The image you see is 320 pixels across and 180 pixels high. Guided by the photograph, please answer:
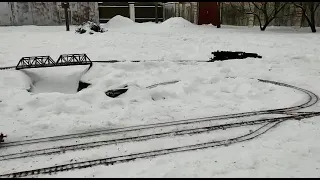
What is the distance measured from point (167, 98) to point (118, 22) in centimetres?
1948

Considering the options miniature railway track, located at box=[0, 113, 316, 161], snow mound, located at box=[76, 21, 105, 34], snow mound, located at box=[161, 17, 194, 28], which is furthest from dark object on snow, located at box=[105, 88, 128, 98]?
snow mound, located at box=[161, 17, 194, 28]

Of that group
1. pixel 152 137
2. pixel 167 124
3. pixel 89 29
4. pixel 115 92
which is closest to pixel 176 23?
pixel 89 29

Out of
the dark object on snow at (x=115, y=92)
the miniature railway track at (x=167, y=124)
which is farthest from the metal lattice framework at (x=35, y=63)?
the miniature railway track at (x=167, y=124)

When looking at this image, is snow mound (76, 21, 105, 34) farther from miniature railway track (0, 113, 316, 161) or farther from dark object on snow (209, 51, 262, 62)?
miniature railway track (0, 113, 316, 161)

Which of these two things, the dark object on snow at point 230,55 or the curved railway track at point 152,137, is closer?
the curved railway track at point 152,137

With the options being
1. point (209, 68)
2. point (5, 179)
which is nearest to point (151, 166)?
point (5, 179)

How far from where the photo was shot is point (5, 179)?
5543 millimetres

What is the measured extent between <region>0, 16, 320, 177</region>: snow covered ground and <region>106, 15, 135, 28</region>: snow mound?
25.6ft

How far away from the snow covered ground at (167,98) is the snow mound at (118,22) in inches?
307

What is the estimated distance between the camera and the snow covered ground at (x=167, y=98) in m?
6.13

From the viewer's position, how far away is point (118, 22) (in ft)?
92.1

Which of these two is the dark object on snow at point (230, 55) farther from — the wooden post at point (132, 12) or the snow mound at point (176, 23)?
the wooden post at point (132, 12)

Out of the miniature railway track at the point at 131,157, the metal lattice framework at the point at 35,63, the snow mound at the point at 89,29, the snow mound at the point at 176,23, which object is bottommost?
the miniature railway track at the point at 131,157

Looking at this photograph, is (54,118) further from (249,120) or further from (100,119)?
(249,120)
